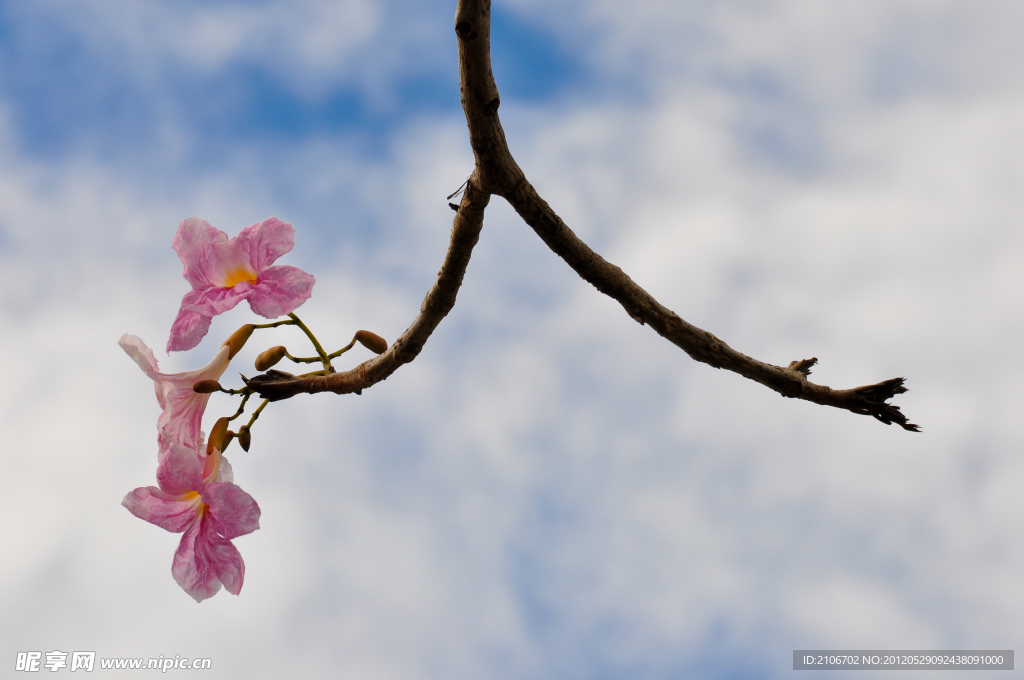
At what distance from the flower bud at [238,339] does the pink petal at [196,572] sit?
82 cm

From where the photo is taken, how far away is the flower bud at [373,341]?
11.4ft

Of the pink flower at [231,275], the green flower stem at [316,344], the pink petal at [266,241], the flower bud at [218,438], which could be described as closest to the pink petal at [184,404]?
the flower bud at [218,438]

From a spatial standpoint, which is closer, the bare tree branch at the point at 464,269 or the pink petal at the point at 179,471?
the bare tree branch at the point at 464,269

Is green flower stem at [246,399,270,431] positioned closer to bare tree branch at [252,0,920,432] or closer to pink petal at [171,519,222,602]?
bare tree branch at [252,0,920,432]

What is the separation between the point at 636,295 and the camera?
2.92 m

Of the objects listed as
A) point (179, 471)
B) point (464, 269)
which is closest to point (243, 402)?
point (179, 471)

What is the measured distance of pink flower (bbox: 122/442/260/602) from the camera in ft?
9.05

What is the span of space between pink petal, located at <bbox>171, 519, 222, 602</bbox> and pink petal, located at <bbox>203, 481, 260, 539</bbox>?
0.54ft

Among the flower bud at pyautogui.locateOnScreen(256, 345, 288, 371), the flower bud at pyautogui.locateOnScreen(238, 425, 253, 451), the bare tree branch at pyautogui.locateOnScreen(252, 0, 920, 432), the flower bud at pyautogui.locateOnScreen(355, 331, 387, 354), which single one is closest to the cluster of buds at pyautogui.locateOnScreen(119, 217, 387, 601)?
the flower bud at pyautogui.locateOnScreen(238, 425, 253, 451)

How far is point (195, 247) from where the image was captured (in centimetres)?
300

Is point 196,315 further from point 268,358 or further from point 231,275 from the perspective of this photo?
point 268,358

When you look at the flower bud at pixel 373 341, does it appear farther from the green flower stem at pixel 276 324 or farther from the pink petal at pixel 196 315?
the pink petal at pixel 196 315

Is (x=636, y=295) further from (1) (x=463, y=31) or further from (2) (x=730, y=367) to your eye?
(1) (x=463, y=31)

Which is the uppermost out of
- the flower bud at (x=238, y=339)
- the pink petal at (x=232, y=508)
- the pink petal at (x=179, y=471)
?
the flower bud at (x=238, y=339)
